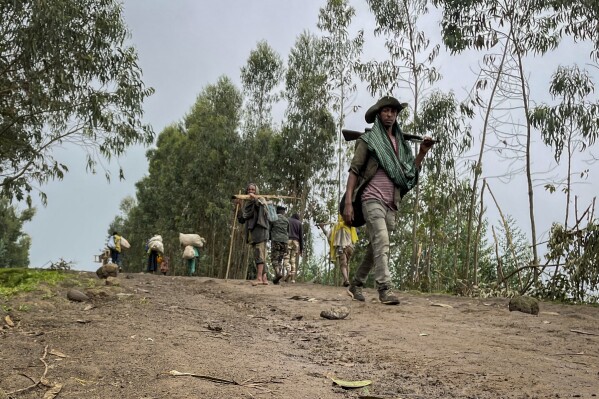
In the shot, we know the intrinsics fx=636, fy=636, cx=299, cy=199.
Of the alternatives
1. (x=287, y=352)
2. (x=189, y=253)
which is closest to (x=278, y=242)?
(x=189, y=253)

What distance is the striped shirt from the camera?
6.84m

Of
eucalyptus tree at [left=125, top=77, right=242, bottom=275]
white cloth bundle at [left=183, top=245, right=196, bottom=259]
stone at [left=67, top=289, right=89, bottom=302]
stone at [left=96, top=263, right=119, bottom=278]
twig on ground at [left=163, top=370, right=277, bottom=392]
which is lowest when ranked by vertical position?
twig on ground at [left=163, top=370, right=277, bottom=392]

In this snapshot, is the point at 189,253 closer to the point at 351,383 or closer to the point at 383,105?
the point at 383,105

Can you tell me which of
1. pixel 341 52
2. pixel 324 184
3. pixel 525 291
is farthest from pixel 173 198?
pixel 525 291

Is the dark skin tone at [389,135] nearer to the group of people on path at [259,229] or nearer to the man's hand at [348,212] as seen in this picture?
the man's hand at [348,212]

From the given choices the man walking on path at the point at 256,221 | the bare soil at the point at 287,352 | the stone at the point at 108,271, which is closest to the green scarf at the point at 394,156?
the bare soil at the point at 287,352

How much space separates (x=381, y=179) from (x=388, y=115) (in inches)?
27.6

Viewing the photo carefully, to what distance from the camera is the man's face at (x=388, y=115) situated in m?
6.92

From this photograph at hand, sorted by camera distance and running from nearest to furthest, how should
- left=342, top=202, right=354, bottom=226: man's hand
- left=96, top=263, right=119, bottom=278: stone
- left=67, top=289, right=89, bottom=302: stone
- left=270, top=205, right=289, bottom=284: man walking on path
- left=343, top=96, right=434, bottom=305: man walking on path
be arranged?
1. left=343, top=96, right=434, bottom=305: man walking on path
2. left=342, top=202, right=354, bottom=226: man's hand
3. left=67, top=289, right=89, bottom=302: stone
4. left=96, top=263, right=119, bottom=278: stone
5. left=270, top=205, right=289, bottom=284: man walking on path

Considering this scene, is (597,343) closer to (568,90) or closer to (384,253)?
(384,253)

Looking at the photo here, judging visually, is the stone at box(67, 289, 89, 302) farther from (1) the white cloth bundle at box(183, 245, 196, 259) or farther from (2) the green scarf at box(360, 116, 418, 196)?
(1) the white cloth bundle at box(183, 245, 196, 259)

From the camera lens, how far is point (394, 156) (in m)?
6.84

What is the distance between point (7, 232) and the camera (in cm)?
5112

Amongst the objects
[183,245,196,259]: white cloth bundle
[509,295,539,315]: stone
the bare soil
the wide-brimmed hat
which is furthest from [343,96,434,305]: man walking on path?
[183,245,196,259]: white cloth bundle
